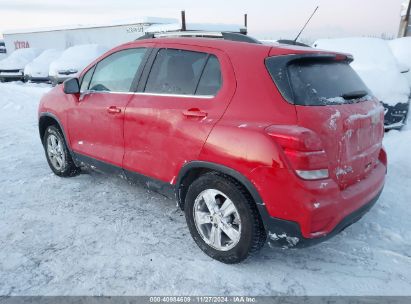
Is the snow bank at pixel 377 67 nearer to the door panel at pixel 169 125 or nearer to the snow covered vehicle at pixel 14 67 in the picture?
the door panel at pixel 169 125

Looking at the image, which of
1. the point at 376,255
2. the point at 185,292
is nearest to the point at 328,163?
the point at 376,255

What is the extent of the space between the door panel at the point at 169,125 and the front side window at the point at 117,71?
29cm

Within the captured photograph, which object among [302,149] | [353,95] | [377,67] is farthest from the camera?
[377,67]

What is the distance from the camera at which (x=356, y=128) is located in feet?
8.78

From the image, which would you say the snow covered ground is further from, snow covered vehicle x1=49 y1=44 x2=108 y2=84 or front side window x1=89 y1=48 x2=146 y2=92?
snow covered vehicle x1=49 y1=44 x2=108 y2=84

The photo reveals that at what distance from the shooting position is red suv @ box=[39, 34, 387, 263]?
7.95 ft

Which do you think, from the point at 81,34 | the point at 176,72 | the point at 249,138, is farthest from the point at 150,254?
the point at 81,34

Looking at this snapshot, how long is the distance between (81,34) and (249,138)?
69.8 feet

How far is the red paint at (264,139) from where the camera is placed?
2.39 metres

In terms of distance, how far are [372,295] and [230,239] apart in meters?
1.11

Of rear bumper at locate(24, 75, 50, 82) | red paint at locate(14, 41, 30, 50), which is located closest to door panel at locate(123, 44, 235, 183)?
rear bumper at locate(24, 75, 50, 82)

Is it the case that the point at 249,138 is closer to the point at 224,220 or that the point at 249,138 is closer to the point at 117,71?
the point at 224,220

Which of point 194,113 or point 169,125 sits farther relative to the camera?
point 169,125

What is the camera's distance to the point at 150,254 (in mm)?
3053
